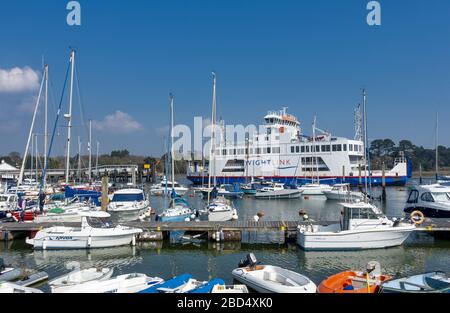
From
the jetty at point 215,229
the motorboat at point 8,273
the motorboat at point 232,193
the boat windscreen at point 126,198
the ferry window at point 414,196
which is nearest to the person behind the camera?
the motorboat at point 8,273

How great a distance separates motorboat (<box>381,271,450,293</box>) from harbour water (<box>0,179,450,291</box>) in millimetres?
3506

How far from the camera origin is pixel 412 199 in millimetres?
25391

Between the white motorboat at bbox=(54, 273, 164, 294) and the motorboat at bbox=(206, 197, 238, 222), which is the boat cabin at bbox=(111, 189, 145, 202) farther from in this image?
the white motorboat at bbox=(54, 273, 164, 294)

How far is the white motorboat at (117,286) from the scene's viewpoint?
402 inches

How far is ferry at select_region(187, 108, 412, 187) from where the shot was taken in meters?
60.5

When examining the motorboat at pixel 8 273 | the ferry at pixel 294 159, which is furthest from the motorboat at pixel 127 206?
the ferry at pixel 294 159

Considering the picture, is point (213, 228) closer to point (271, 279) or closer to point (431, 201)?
point (271, 279)

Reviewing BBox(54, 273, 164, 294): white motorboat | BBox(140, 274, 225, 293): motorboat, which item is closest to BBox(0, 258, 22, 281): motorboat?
BBox(54, 273, 164, 294): white motorboat

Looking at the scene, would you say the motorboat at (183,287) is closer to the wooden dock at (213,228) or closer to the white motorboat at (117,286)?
the white motorboat at (117,286)

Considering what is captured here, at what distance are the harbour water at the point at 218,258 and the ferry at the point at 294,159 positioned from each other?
129ft

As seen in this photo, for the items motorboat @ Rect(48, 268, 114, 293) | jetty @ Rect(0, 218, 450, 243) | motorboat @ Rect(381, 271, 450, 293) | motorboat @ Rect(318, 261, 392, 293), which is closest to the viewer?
motorboat @ Rect(381, 271, 450, 293)

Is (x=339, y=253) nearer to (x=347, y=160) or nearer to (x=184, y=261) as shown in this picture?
(x=184, y=261)

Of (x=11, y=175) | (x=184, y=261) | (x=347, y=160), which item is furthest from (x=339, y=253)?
(x=11, y=175)

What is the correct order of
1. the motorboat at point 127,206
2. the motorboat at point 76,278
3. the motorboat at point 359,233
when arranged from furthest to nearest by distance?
the motorboat at point 127,206
the motorboat at point 359,233
the motorboat at point 76,278
